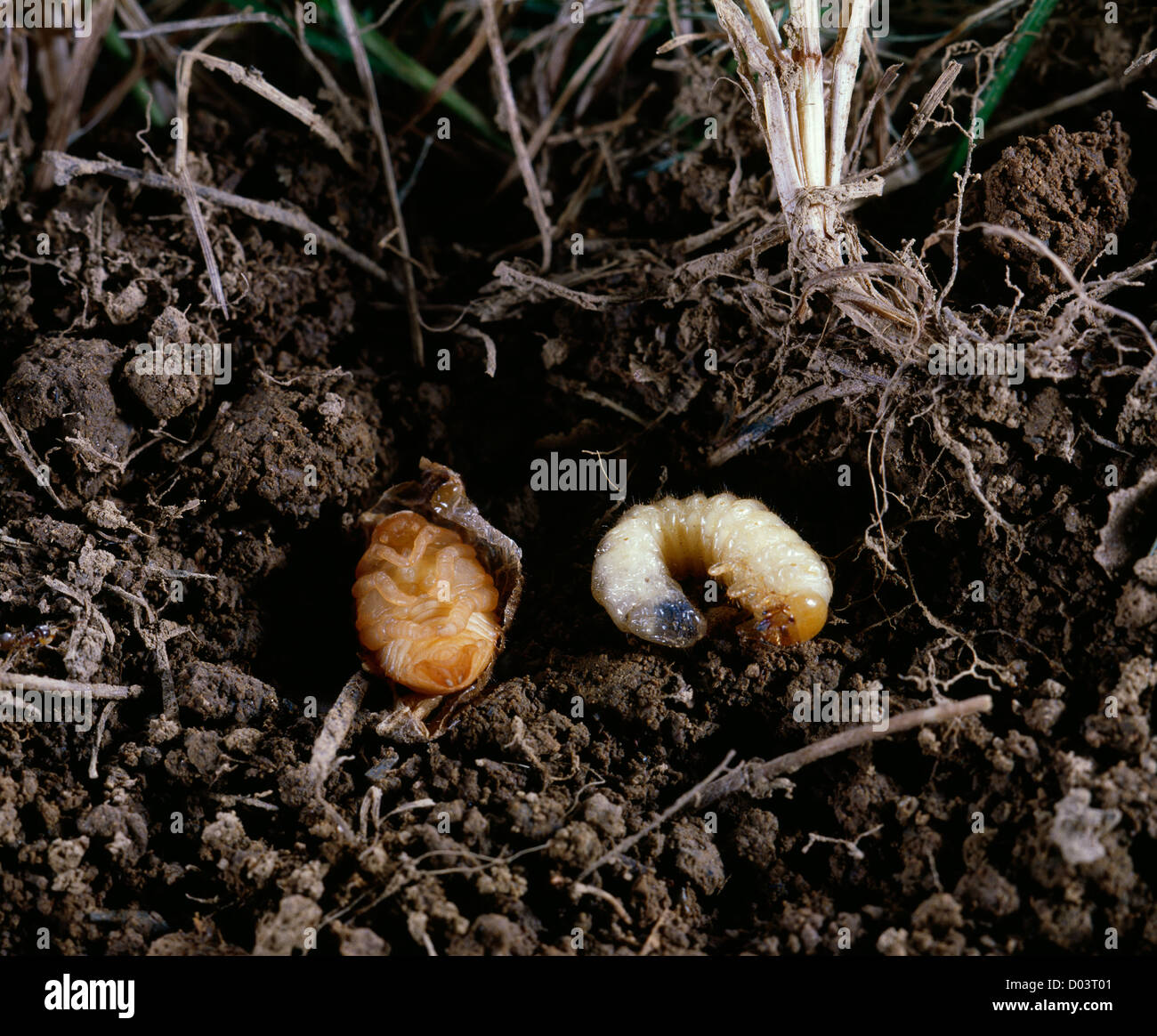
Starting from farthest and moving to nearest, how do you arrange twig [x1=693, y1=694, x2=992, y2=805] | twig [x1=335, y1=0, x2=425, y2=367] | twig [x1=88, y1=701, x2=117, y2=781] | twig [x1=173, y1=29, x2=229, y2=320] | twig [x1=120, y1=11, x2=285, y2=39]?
1. twig [x1=335, y1=0, x2=425, y2=367]
2. twig [x1=120, y1=11, x2=285, y2=39]
3. twig [x1=173, y1=29, x2=229, y2=320]
4. twig [x1=88, y1=701, x2=117, y2=781]
5. twig [x1=693, y1=694, x2=992, y2=805]

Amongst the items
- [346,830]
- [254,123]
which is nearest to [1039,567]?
[346,830]

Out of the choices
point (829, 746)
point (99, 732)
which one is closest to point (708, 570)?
point (829, 746)

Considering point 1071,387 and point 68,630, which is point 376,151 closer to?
point 68,630

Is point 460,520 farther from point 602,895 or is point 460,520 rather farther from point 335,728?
point 602,895

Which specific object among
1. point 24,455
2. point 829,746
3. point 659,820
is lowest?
point 659,820

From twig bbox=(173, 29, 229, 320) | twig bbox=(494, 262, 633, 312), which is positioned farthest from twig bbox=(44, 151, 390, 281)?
twig bbox=(494, 262, 633, 312)

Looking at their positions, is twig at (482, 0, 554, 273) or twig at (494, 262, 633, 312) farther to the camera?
twig at (482, 0, 554, 273)

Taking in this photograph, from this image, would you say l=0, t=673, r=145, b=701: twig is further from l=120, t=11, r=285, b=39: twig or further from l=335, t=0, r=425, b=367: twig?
l=120, t=11, r=285, b=39: twig
